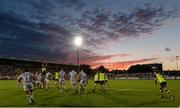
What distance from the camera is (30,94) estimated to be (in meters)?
20.7

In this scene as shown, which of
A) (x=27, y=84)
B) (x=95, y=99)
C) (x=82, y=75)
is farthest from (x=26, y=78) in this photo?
(x=82, y=75)

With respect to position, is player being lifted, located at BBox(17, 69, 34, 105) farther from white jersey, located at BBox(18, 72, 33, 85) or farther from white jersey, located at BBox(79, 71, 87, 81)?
white jersey, located at BBox(79, 71, 87, 81)

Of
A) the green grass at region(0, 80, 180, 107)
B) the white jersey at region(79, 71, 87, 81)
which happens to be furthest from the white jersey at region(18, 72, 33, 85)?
the white jersey at region(79, 71, 87, 81)

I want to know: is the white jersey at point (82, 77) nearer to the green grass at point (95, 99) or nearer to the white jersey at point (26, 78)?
the green grass at point (95, 99)

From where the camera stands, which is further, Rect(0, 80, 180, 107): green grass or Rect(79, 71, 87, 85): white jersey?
Rect(79, 71, 87, 85): white jersey

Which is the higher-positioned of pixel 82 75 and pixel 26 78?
pixel 82 75

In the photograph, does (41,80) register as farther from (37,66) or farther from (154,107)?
(37,66)

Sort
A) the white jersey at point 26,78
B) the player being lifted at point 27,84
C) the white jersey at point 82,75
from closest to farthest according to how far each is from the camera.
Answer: the player being lifted at point 27,84 < the white jersey at point 26,78 < the white jersey at point 82,75

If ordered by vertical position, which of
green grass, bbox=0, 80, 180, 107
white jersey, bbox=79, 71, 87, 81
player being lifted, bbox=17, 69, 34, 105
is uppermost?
white jersey, bbox=79, 71, 87, 81

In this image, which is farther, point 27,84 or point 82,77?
point 82,77

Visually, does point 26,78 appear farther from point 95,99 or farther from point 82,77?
point 82,77

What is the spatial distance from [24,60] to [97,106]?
93.3 m

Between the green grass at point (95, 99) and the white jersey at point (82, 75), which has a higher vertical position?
the white jersey at point (82, 75)

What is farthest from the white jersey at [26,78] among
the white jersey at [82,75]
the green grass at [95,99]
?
the white jersey at [82,75]
